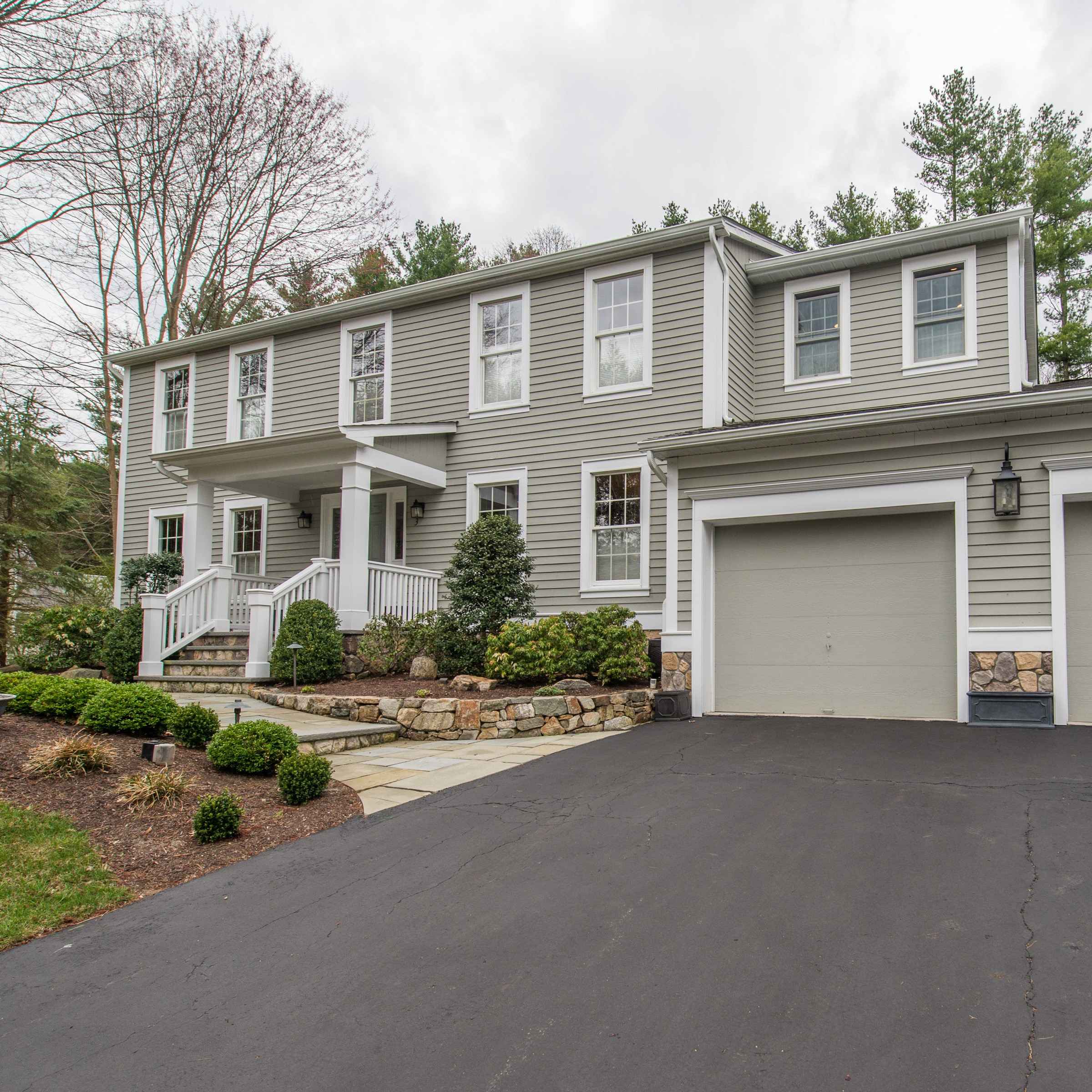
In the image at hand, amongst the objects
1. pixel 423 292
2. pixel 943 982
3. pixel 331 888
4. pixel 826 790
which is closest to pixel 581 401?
pixel 423 292

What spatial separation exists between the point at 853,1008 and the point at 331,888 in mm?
2545

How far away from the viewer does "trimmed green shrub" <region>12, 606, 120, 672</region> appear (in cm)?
1212

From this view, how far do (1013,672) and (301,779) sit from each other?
5965mm

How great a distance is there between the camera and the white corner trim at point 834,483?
7840 millimetres

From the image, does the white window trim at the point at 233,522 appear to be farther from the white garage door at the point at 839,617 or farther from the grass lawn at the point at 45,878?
the grass lawn at the point at 45,878

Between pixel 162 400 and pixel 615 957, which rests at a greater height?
pixel 162 400

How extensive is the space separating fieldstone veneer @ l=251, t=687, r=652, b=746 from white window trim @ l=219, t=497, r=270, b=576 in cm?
637

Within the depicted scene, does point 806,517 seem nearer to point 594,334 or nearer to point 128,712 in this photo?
point 594,334

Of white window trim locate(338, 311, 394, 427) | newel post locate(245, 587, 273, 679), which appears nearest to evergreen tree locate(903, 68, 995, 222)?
white window trim locate(338, 311, 394, 427)

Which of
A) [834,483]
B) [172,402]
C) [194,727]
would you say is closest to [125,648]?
[194,727]

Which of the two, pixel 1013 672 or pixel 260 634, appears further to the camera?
pixel 260 634

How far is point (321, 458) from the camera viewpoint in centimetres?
1159

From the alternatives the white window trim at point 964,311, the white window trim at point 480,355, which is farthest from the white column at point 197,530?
the white window trim at point 964,311

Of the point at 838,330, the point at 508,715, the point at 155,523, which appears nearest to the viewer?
the point at 508,715
